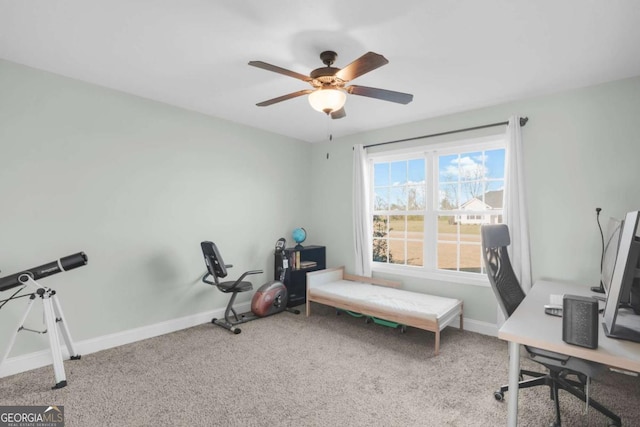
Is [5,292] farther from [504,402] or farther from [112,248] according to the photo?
[504,402]

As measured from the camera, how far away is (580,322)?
1.35 metres

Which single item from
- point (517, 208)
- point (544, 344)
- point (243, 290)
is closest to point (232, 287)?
point (243, 290)

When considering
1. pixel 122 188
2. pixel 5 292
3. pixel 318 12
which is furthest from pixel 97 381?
pixel 318 12

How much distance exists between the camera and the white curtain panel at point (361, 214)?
14.0ft

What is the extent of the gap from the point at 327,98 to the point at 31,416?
2.93 metres

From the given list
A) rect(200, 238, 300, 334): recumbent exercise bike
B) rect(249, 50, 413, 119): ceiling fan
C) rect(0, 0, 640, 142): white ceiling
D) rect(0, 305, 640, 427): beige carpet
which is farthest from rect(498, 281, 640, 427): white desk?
rect(200, 238, 300, 334): recumbent exercise bike

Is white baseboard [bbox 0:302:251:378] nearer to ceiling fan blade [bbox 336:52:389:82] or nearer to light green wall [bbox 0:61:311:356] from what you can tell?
light green wall [bbox 0:61:311:356]

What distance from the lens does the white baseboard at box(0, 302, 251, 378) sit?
249cm

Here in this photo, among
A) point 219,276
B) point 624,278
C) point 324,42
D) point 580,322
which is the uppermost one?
point 324,42

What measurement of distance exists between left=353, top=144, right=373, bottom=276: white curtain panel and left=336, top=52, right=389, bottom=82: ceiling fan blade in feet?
7.46

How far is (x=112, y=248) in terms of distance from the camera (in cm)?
300

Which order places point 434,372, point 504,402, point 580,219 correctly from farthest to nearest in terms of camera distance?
point 580,219, point 434,372, point 504,402

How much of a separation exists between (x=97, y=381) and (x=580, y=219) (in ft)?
14.6

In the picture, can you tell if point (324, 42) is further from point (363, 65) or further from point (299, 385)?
point (299, 385)
